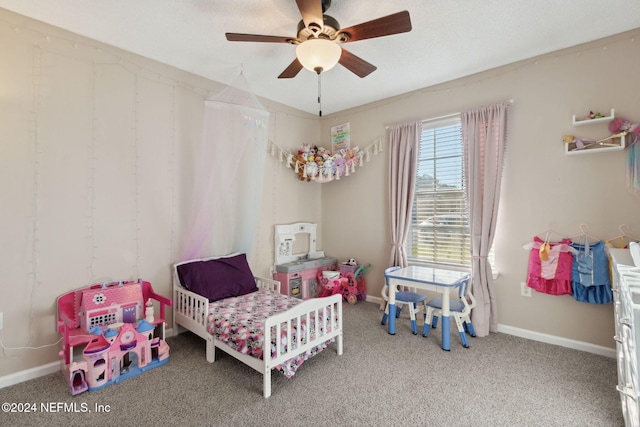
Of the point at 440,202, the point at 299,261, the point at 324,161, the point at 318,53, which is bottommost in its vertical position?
the point at 299,261

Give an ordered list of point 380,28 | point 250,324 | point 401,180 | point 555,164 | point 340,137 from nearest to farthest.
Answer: point 380,28, point 250,324, point 555,164, point 401,180, point 340,137

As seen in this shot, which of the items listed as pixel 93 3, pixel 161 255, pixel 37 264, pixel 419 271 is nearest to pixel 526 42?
pixel 419 271

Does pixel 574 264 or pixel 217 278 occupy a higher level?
pixel 574 264

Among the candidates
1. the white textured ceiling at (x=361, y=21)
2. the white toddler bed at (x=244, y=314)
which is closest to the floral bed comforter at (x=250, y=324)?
the white toddler bed at (x=244, y=314)

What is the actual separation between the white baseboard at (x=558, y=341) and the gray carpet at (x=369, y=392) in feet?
0.26

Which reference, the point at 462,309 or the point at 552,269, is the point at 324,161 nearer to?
the point at 462,309

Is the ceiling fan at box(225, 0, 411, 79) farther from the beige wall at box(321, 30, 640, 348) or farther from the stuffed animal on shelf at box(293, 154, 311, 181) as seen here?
the stuffed animal on shelf at box(293, 154, 311, 181)

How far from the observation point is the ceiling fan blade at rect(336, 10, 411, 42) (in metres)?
1.83

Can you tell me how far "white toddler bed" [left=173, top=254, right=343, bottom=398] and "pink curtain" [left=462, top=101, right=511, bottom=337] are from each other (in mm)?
1536

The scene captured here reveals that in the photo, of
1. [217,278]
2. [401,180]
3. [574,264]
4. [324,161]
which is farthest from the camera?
[324,161]

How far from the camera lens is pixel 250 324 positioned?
2377mm

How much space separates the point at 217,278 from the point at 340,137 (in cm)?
Result: 264

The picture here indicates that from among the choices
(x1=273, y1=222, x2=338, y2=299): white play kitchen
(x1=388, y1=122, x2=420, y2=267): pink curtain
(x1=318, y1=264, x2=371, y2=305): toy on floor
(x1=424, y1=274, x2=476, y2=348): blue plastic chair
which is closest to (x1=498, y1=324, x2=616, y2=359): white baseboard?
(x1=424, y1=274, x2=476, y2=348): blue plastic chair

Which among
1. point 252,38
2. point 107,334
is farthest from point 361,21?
point 107,334
